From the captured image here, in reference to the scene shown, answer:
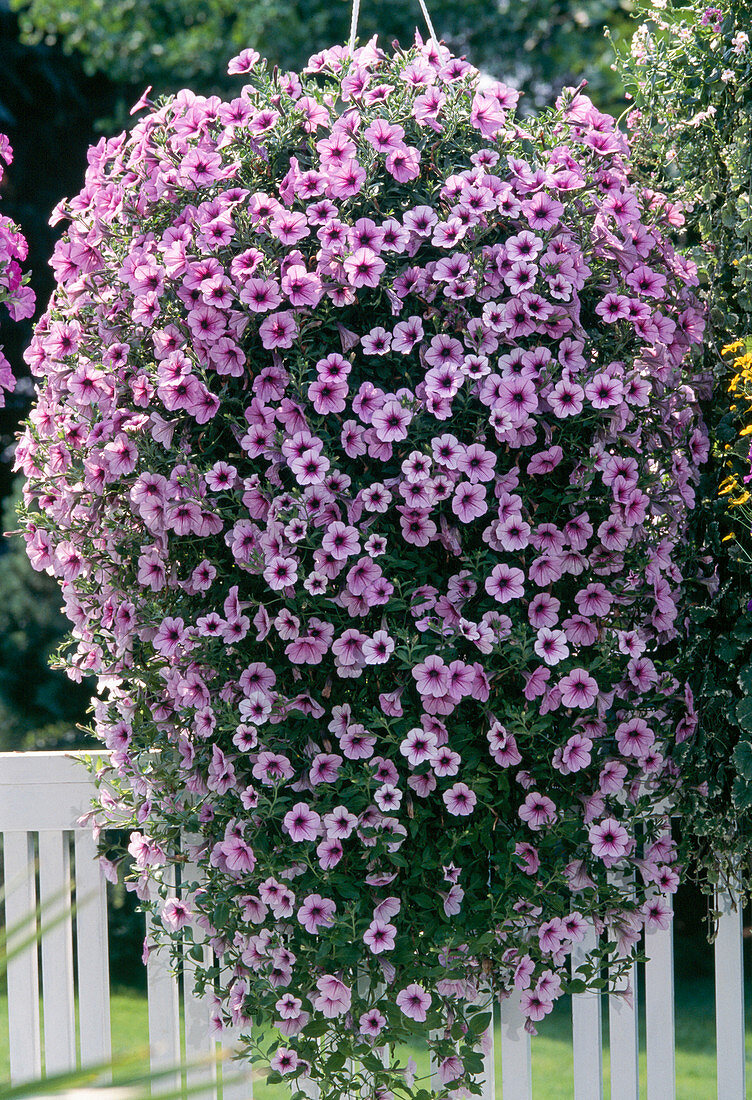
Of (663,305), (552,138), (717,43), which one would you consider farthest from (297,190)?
(717,43)

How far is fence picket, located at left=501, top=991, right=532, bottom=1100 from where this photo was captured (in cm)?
191

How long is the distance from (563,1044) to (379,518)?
138 inches

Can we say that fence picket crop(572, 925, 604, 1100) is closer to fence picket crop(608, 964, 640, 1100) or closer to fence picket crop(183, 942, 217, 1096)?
fence picket crop(608, 964, 640, 1100)

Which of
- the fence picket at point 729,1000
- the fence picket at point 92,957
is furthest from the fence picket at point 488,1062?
A: the fence picket at point 92,957

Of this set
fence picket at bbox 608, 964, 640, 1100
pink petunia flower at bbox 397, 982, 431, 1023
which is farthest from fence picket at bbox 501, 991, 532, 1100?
pink petunia flower at bbox 397, 982, 431, 1023

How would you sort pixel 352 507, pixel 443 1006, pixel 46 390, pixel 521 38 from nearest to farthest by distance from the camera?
→ pixel 352 507
pixel 443 1006
pixel 46 390
pixel 521 38

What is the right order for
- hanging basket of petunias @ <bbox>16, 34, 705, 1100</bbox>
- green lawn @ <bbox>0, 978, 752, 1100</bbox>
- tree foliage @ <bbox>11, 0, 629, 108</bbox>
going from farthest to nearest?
tree foliage @ <bbox>11, 0, 629, 108</bbox>
green lawn @ <bbox>0, 978, 752, 1100</bbox>
hanging basket of petunias @ <bbox>16, 34, 705, 1100</bbox>

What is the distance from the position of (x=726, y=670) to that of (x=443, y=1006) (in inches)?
28.0

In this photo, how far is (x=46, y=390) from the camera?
1.80m

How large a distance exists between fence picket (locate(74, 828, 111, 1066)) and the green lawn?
1504 mm

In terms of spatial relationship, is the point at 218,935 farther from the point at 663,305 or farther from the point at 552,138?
the point at 552,138

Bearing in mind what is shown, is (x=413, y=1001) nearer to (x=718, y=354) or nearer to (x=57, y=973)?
(x=57, y=973)

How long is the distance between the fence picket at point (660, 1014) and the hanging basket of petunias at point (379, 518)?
24cm

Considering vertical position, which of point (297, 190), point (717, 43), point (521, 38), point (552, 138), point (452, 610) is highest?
point (521, 38)
